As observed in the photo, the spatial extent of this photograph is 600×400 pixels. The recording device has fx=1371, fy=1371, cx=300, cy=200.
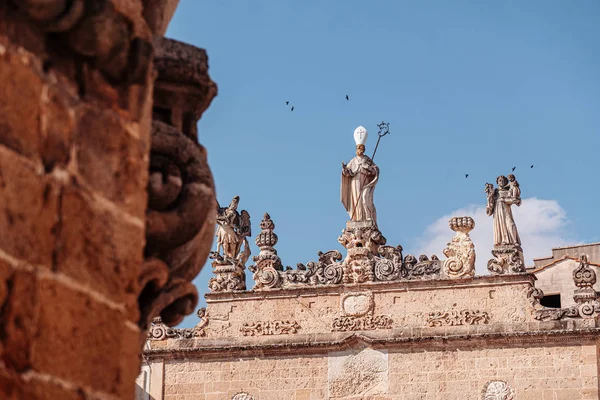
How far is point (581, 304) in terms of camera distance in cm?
1961

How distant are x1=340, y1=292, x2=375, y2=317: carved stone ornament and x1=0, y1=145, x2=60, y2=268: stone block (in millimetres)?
17505

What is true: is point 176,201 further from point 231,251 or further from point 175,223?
point 231,251

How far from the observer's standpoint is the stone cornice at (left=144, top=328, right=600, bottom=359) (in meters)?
19.5

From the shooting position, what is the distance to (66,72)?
3.46m

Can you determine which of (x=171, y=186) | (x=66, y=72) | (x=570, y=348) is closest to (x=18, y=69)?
(x=66, y=72)

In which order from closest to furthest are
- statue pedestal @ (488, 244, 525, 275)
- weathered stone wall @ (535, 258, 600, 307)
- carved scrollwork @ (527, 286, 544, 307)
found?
1. carved scrollwork @ (527, 286, 544, 307)
2. statue pedestal @ (488, 244, 525, 275)
3. weathered stone wall @ (535, 258, 600, 307)

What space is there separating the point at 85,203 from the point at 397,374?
17.1 m

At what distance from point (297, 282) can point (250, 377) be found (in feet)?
5.31

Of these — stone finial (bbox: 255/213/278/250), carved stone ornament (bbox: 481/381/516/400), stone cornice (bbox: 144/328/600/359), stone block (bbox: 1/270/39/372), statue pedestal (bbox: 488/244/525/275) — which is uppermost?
stone finial (bbox: 255/213/278/250)

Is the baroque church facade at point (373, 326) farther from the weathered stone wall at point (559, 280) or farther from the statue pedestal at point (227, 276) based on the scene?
the weathered stone wall at point (559, 280)

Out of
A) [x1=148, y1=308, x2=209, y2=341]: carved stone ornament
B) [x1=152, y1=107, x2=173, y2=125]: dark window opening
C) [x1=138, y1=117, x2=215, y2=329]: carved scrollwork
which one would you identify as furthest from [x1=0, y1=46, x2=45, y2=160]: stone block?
[x1=148, y1=308, x2=209, y2=341]: carved stone ornament

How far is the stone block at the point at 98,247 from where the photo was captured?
333 cm

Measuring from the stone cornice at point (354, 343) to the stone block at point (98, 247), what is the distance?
16.4 meters

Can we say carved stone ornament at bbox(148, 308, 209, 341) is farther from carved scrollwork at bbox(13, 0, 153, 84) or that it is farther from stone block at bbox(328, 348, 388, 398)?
carved scrollwork at bbox(13, 0, 153, 84)
